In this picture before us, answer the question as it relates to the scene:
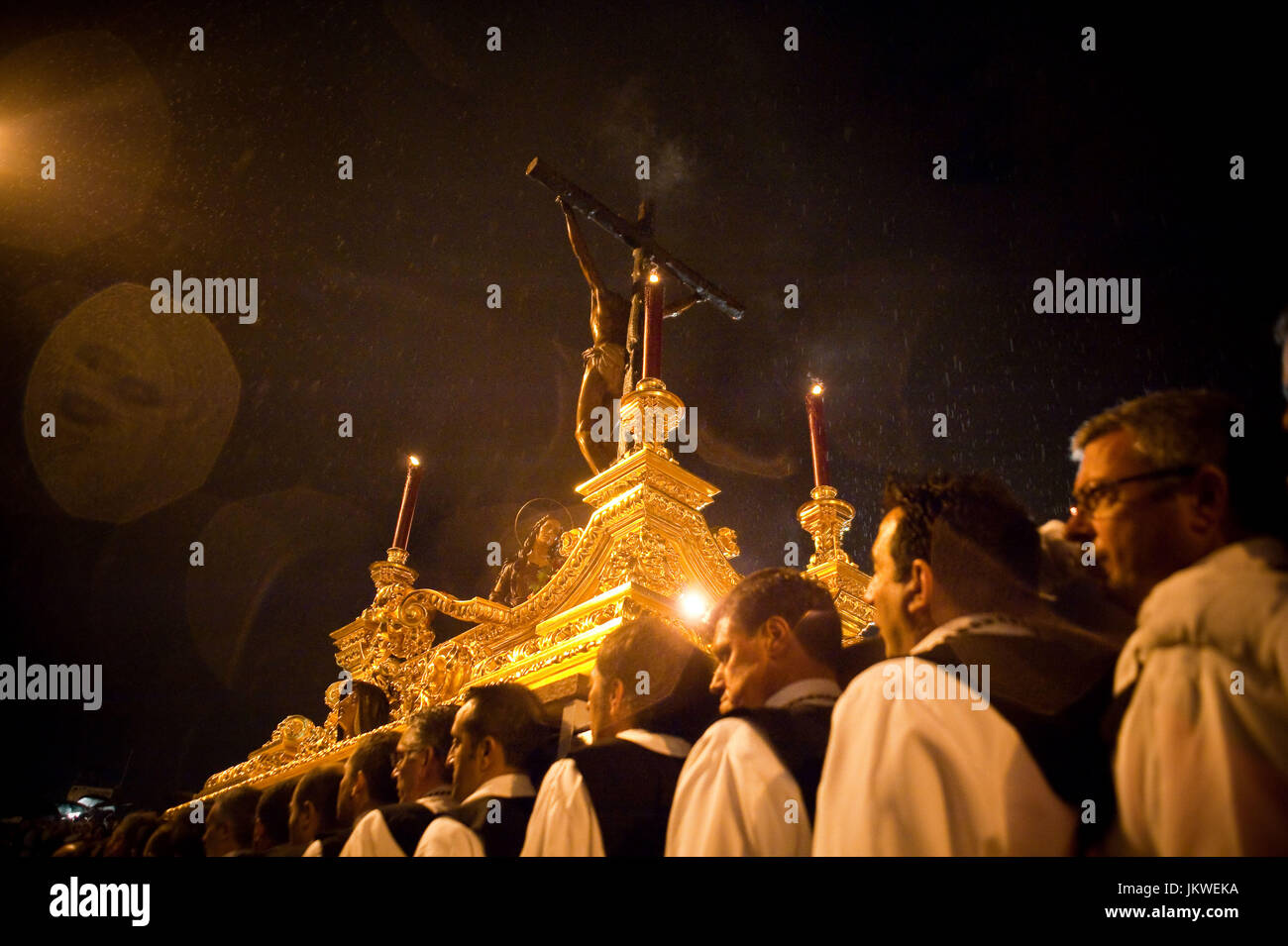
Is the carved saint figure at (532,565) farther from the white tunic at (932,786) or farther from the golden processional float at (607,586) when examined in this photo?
the white tunic at (932,786)

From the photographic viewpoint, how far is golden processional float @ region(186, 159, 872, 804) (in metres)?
2.77

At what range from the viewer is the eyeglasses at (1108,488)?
4.57ft

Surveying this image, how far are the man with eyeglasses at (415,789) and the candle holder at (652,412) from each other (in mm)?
1116

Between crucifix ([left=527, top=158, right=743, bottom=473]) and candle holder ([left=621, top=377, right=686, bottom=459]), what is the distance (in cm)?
56

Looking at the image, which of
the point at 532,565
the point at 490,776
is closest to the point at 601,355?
the point at 532,565

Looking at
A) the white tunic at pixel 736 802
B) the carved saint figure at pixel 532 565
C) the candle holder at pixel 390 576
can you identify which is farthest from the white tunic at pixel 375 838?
the candle holder at pixel 390 576

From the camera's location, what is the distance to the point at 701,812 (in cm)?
171

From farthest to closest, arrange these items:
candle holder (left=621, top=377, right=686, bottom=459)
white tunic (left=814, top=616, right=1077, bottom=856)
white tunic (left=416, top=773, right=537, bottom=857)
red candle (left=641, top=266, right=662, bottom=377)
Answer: red candle (left=641, top=266, right=662, bottom=377) → candle holder (left=621, top=377, right=686, bottom=459) → white tunic (left=416, top=773, right=537, bottom=857) → white tunic (left=814, top=616, right=1077, bottom=856)

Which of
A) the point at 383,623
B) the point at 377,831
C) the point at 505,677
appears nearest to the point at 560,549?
the point at 505,677

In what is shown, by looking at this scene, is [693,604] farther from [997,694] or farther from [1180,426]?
[1180,426]

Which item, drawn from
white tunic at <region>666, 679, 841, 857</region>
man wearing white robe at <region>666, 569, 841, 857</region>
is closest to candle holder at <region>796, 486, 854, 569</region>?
man wearing white robe at <region>666, 569, 841, 857</region>

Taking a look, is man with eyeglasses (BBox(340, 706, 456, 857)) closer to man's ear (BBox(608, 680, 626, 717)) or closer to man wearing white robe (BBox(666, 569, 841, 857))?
man's ear (BBox(608, 680, 626, 717))

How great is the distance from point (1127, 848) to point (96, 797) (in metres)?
7.46
